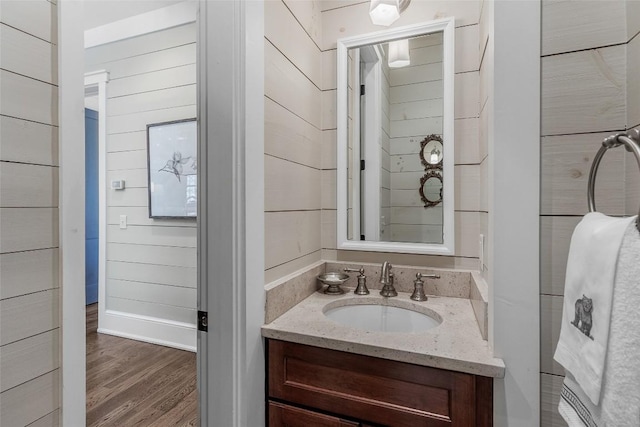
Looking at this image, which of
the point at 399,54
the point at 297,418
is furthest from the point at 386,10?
the point at 297,418

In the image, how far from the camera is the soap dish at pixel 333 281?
1360 millimetres

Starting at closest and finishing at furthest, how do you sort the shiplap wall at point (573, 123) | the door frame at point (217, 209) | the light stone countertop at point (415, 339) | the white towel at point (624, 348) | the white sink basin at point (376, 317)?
the white towel at point (624, 348)
the shiplap wall at point (573, 123)
the light stone countertop at point (415, 339)
the door frame at point (217, 209)
the white sink basin at point (376, 317)

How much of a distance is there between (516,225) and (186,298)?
2.48m

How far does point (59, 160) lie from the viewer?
2.98ft

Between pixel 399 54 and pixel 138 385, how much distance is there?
2531 mm

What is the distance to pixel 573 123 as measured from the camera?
74 cm

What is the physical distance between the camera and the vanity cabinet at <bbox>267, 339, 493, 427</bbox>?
0.82 metres

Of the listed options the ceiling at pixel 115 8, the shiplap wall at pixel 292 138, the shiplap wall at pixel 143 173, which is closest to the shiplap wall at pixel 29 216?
the shiplap wall at pixel 292 138

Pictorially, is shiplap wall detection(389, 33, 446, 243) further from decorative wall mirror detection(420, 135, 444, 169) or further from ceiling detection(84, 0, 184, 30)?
ceiling detection(84, 0, 184, 30)

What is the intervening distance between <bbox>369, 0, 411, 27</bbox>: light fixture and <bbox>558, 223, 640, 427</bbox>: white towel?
1.18 meters

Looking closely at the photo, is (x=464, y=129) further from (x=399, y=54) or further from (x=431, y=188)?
(x=399, y=54)

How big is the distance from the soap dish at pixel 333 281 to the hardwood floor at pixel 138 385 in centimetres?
119

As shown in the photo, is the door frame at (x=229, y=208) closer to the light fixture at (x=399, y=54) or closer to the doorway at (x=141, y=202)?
the light fixture at (x=399, y=54)

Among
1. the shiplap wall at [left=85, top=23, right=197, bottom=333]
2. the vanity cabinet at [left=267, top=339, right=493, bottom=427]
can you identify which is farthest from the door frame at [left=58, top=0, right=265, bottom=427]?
the shiplap wall at [left=85, top=23, right=197, bottom=333]
